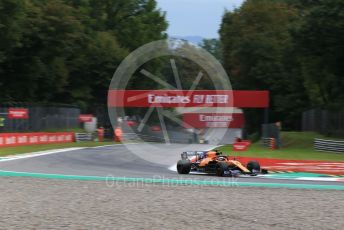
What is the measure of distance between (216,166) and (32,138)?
A: 21828 mm

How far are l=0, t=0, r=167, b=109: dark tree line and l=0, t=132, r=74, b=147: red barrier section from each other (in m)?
7.72

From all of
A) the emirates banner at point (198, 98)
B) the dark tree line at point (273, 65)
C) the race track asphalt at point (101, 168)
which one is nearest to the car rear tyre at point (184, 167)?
the race track asphalt at point (101, 168)

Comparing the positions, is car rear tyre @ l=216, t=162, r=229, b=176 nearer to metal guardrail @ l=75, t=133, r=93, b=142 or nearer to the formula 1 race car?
the formula 1 race car

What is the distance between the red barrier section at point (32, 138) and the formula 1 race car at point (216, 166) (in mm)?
16762

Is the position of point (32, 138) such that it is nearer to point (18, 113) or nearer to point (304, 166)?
point (18, 113)

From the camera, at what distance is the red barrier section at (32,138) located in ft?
104

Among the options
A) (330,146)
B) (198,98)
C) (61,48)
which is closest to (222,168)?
(330,146)

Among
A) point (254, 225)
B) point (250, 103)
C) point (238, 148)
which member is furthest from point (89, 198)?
point (250, 103)

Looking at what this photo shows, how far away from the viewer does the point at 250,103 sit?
4059cm

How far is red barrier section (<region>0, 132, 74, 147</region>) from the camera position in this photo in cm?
3182

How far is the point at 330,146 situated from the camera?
31328 millimetres

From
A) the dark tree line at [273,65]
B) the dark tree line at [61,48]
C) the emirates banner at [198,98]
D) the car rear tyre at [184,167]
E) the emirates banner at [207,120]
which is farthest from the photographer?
the dark tree line at [273,65]

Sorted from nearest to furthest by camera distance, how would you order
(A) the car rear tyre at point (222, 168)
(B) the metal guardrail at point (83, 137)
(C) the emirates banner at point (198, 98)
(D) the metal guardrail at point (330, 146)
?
(A) the car rear tyre at point (222, 168)
(D) the metal guardrail at point (330, 146)
(C) the emirates banner at point (198, 98)
(B) the metal guardrail at point (83, 137)

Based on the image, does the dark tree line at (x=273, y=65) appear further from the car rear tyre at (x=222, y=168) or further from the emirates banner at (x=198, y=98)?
the car rear tyre at (x=222, y=168)
